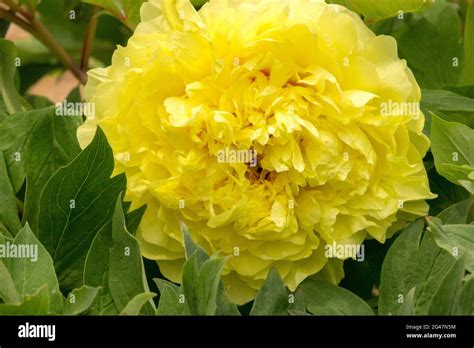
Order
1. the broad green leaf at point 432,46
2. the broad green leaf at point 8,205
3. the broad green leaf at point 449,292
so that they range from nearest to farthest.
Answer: the broad green leaf at point 449,292, the broad green leaf at point 8,205, the broad green leaf at point 432,46

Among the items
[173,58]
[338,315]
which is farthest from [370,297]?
[173,58]

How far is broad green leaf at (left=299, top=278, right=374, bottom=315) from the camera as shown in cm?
46

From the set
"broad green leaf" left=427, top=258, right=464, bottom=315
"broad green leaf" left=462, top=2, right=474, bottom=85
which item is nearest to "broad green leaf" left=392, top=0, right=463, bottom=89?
"broad green leaf" left=462, top=2, right=474, bottom=85

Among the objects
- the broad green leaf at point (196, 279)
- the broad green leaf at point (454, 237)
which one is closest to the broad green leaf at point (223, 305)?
the broad green leaf at point (196, 279)

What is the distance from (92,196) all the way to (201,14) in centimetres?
12

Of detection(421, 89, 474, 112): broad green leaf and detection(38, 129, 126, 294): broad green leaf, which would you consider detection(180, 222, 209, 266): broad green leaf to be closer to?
detection(38, 129, 126, 294): broad green leaf

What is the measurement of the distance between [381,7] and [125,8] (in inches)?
6.4

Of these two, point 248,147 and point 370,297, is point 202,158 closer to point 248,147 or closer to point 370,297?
point 248,147

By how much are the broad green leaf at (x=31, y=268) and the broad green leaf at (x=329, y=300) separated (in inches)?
5.1

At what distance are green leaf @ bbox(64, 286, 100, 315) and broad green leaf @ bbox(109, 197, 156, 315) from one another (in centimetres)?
2

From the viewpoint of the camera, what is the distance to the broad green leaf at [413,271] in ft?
1.50

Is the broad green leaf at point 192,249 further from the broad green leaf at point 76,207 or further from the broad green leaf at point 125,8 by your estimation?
the broad green leaf at point 125,8

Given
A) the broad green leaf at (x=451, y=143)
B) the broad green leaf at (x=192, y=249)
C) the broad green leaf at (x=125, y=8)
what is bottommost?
the broad green leaf at (x=192, y=249)

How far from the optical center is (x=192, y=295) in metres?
0.41
